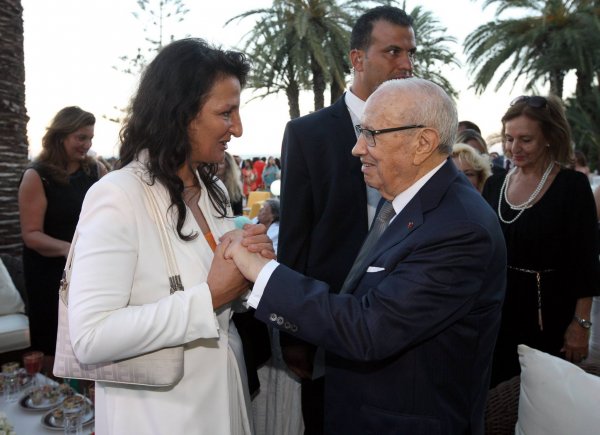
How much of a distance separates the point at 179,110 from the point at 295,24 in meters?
12.8

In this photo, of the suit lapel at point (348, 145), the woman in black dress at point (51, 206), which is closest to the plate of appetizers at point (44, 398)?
the woman in black dress at point (51, 206)

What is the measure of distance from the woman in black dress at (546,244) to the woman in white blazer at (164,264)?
5.55ft

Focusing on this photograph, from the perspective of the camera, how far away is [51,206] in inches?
138

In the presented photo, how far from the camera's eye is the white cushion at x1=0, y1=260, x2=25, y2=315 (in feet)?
14.9

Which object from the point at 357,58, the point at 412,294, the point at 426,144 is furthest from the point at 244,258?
the point at 357,58

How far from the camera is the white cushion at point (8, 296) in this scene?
4.55 metres

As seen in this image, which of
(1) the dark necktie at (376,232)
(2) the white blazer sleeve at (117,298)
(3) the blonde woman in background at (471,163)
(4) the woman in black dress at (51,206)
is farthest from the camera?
(3) the blonde woman in background at (471,163)

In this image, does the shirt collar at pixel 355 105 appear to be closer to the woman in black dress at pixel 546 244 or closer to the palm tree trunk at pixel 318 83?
the woman in black dress at pixel 546 244

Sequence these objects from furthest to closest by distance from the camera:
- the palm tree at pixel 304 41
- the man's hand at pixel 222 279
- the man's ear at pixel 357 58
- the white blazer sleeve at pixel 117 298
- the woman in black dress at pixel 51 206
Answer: the palm tree at pixel 304 41 < the woman in black dress at pixel 51 206 < the man's ear at pixel 357 58 < the man's hand at pixel 222 279 < the white blazer sleeve at pixel 117 298

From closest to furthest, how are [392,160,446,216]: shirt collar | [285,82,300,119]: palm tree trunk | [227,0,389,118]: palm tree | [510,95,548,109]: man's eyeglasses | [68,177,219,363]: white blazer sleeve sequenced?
[68,177,219,363]: white blazer sleeve < [392,160,446,216]: shirt collar < [510,95,548,109]: man's eyeglasses < [227,0,389,118]: palm tree < [285,82,300,119]: palm tree trunk

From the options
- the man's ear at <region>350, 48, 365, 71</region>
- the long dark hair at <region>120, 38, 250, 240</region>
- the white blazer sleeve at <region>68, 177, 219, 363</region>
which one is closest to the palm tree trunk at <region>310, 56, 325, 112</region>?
the man's ear at <region>350, 48, 365, 71</region>

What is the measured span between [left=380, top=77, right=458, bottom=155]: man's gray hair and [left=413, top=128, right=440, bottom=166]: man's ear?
17 millimetres

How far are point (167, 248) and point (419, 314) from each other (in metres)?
0.74

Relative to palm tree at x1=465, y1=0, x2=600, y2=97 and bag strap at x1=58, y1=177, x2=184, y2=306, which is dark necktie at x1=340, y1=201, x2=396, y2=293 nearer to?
bag strap at x1=58, y1=177, x2=184, y2=306
